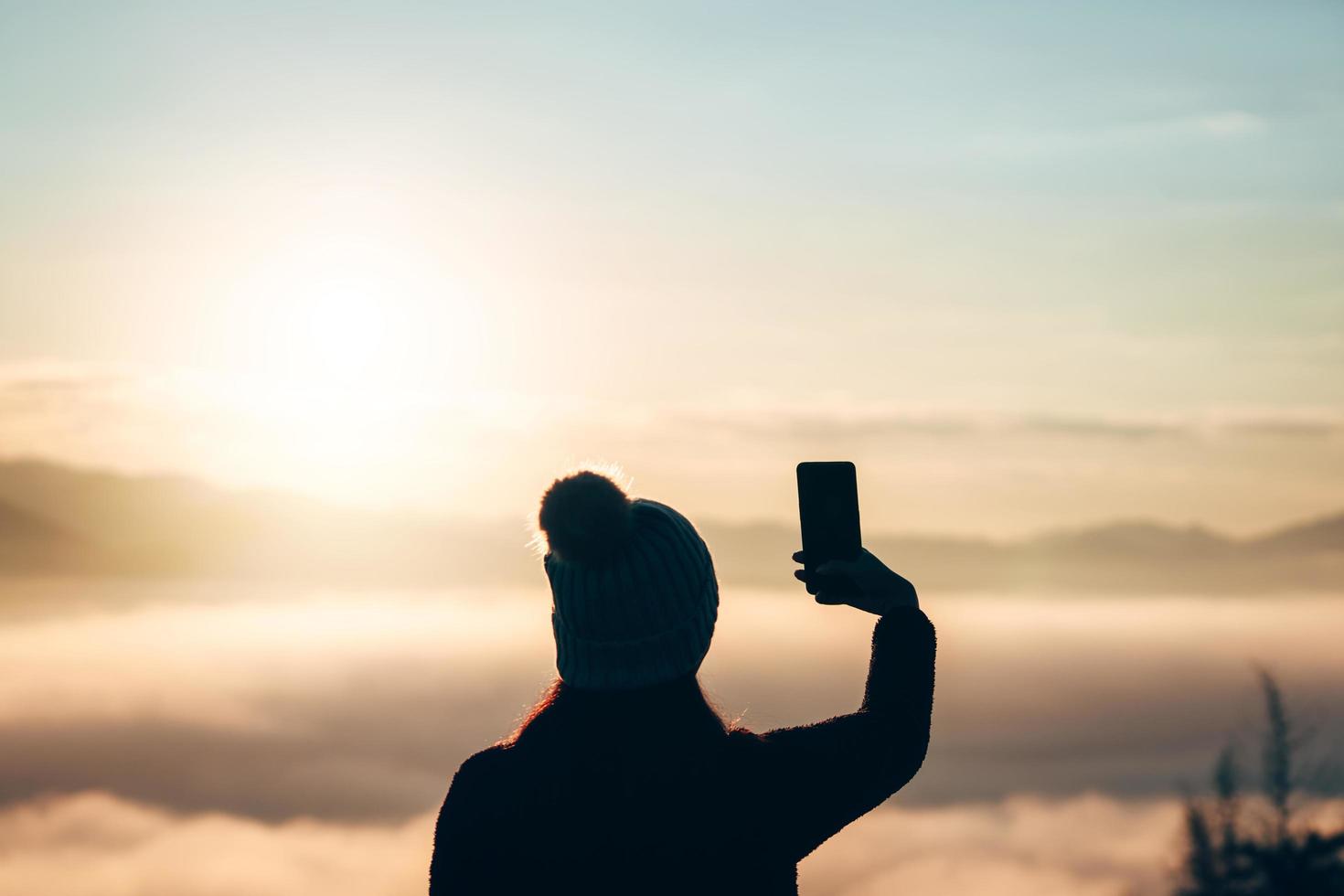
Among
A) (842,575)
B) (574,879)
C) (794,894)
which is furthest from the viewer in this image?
(842,575)

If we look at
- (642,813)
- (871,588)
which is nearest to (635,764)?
(642,813)

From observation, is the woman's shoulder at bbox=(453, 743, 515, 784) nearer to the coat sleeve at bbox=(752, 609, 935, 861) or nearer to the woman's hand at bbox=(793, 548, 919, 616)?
the coat sleeve at bbox=(752, 609, 935, 861)

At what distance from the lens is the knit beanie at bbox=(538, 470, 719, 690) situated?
10.7ft

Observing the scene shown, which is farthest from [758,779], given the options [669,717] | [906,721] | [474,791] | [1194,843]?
[1194,843]

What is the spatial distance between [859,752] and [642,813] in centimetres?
65

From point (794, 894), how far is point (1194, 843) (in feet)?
168

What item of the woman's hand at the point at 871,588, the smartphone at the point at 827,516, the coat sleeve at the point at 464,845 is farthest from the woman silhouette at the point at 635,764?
the smartphone at the point at 827,516

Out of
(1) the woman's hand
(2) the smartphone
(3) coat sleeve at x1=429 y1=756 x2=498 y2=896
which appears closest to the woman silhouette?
(3) coat sleeve at x1=429 y1=756 x2=498 y2=896

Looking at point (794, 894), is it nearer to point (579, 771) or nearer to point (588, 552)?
point (579, 771)

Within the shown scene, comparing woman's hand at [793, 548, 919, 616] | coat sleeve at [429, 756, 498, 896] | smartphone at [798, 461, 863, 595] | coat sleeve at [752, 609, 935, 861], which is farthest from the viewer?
smartphone at [798, 461, 863, 595]

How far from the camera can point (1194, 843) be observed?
48.5 metres

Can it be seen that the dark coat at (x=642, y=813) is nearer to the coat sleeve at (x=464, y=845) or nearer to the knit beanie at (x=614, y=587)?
the coat sleeve at (x=464, y=845)

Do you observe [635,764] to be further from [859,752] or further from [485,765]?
[859,752]

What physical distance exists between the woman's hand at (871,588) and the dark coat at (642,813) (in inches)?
23.0
